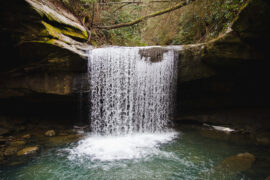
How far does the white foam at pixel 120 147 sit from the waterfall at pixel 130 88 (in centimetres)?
56

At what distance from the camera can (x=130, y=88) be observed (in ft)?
22.1

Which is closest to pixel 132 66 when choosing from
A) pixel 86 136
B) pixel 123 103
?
pixel 123 103

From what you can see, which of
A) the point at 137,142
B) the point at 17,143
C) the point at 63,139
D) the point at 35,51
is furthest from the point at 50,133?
the point at 137,142

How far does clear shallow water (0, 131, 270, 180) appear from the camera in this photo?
153 inches

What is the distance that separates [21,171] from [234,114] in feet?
26.7

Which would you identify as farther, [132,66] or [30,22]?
[132,66]

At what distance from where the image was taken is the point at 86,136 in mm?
6480

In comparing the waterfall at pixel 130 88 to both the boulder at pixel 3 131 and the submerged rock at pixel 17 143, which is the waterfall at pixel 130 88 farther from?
the boulder at pixel 3 131

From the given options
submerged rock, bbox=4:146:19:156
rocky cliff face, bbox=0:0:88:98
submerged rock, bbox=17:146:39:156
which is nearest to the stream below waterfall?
submerged rock, bbox=17:146:39:156

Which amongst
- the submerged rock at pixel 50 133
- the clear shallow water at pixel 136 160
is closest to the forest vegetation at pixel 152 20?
the submerged rock at pixel 50 133

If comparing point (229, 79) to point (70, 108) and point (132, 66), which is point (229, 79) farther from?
point (70, 108)

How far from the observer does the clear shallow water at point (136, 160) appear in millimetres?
3898

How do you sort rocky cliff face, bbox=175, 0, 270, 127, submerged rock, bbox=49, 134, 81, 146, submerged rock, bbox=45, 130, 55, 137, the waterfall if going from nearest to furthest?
rocky cliff face, bbox=175, 0, 270, 127
submerged rock, bbox=49, 134, 81, 146
submerged rock, bbox=45, 130, 55, 137
the waterfall

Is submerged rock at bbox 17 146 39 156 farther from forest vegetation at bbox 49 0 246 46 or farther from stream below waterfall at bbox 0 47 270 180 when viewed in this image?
forest vegetation at bbox 49 0 246 46
